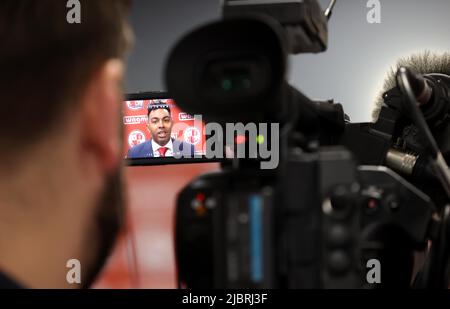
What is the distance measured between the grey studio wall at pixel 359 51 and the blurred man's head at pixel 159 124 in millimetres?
704

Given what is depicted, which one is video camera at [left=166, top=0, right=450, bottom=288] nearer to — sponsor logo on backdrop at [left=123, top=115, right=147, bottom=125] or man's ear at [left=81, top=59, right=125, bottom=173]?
man's ear at [left=81, top=59, right=125, bottom=173]

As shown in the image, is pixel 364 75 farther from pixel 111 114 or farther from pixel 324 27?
pixel 111 114

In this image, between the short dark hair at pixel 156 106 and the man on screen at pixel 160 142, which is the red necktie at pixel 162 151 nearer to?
the man on screen at pixel 160 142

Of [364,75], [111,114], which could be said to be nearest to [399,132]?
[111,114]

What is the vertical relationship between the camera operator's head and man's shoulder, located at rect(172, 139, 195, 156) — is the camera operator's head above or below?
above

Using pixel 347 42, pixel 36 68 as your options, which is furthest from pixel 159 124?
pixel 36 68

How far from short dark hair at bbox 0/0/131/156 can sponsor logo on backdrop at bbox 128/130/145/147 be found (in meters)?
1.71

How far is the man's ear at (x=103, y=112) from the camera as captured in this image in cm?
55

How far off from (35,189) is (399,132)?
0.73m

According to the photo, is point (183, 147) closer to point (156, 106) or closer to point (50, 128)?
point (156, 106)

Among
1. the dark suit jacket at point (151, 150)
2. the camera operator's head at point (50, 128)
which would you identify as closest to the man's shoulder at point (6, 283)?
the camera operator's head at point (50, 128)

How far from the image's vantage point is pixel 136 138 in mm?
2279

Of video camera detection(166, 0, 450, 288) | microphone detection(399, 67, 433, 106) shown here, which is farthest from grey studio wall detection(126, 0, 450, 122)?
video camera detection(166, 0, 450, 288)

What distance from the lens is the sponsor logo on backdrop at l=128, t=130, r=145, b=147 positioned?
2.26 m
